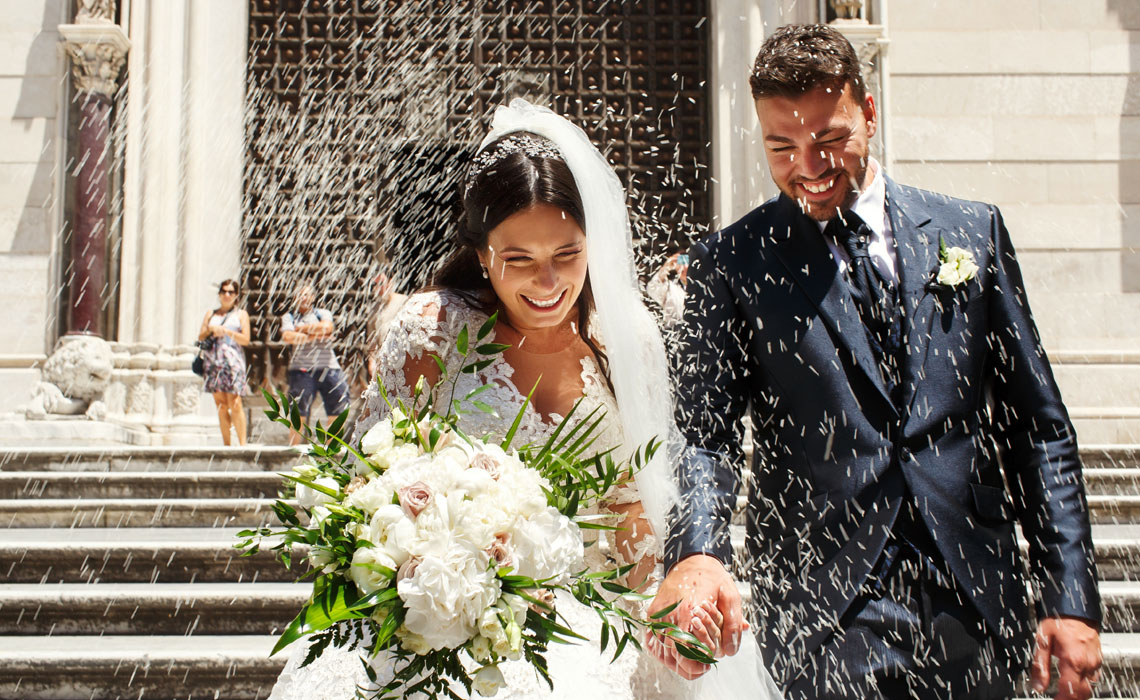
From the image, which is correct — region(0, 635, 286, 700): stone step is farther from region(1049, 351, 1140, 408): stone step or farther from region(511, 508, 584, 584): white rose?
region(1049, 351, 1140, 408): stone step

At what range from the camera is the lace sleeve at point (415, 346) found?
8.42 ft

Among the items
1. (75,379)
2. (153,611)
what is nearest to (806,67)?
(153,611)

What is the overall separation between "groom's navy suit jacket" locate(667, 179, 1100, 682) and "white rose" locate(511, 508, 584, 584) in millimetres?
441

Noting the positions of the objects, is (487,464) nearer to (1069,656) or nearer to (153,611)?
(1069,656)

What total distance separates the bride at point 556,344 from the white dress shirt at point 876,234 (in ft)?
1.80

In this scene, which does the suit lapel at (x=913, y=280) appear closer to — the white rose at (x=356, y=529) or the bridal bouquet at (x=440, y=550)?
the bridal bouquet at (x=440, y=550)

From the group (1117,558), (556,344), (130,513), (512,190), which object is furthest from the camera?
(130,513)

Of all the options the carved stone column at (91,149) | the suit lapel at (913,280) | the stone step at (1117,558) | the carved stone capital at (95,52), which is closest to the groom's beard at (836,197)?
the suit lapel at (913,280)

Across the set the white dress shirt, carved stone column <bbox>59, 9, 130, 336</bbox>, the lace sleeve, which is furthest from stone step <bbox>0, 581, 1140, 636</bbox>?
carved stone column <bbox>59, 9, 130, 336</bbox>

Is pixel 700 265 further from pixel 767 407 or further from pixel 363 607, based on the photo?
pixel 363 607

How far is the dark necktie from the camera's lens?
2.08 meters

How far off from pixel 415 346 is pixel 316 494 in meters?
0.95

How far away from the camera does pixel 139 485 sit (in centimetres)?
631

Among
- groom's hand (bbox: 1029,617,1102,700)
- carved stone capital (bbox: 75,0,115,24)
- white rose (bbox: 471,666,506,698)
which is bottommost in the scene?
groom's hand (bbox: 1029,617,1102,700)
